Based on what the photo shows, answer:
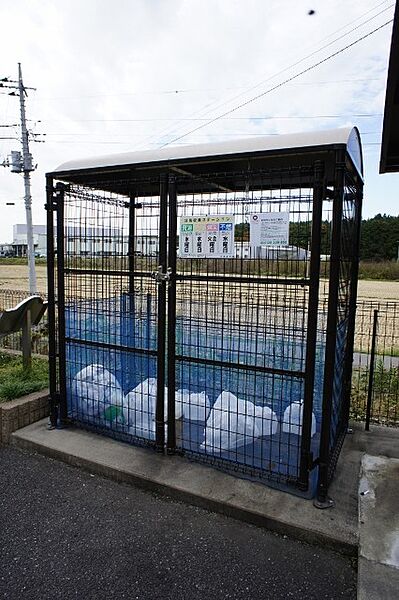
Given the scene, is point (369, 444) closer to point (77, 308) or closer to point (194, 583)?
point (194, 583)

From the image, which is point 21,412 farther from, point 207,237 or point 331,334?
point 331,334

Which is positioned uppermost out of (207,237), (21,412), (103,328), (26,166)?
(26,166)

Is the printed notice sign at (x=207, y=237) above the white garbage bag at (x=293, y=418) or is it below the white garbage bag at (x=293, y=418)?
above

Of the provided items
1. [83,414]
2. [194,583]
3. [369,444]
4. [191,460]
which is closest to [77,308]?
[83,414]

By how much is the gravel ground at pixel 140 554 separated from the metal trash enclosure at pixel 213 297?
0.52m

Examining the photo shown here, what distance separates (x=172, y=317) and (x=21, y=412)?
5.79 ft

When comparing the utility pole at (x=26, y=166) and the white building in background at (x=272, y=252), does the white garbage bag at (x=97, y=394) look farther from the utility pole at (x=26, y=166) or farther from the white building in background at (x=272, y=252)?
the utility pole at (x=26, y=166)

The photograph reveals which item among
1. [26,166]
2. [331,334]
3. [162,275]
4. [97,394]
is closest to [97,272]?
[162,275]

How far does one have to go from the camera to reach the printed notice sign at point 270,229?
9.06ft

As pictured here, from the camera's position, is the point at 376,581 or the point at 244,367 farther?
the point at 244,367

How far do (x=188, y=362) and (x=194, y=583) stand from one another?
1517 millimetres

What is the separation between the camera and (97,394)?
12.3 feet

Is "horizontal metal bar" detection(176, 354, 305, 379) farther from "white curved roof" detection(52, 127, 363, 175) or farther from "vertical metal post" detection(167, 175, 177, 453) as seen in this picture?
"white curved roof" detection(52, 127, 363, 175)

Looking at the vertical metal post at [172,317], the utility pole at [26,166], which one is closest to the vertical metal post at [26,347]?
the vertical metal post at [172,317]
